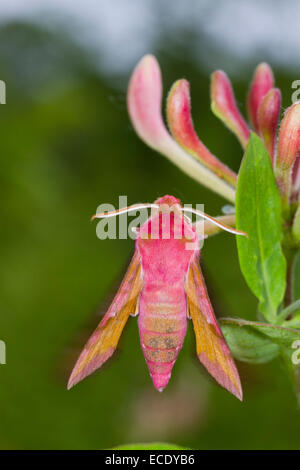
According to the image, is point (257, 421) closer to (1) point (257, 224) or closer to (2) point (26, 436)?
(2) point (26, 436)

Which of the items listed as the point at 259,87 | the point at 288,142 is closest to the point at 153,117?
the point at 259,87

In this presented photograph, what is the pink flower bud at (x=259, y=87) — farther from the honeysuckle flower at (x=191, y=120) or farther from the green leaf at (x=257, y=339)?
the green leaf at (x=257, y=339)

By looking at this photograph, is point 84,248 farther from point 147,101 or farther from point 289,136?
point 289,136

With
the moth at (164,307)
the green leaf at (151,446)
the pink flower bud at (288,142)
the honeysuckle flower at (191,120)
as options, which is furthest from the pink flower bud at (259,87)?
the green leaf at (151,446)

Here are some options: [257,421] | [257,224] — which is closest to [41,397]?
[257,421]

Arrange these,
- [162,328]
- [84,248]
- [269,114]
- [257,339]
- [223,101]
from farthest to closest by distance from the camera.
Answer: [84,248], [223,101], [269,114], [257,339], [162,328]
